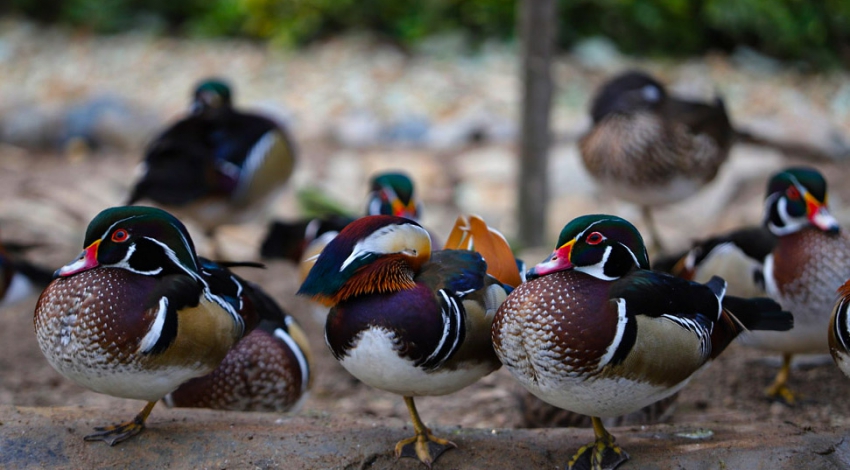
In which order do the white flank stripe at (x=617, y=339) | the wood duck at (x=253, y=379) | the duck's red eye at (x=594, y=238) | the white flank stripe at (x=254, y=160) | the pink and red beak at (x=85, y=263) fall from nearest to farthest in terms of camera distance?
the white flank stripe at (x=617, y=339), the duck's red eye at (x=594, y=238), the pink and red beak at (x=85, y=263), the wood duck at (x=253, y=379), the white flank stripe at (x=254, y=160)

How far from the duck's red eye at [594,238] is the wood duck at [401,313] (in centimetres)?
42

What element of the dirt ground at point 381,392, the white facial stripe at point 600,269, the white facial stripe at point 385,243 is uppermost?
the white facial stripe at point 385,243

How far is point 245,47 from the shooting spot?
988cm

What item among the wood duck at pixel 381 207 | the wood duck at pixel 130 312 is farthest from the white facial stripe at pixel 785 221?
the wood duck at pixel 130 312

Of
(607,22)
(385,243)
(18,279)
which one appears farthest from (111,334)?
(607,22)

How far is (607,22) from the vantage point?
9266 millimetres

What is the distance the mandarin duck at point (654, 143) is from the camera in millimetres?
5047

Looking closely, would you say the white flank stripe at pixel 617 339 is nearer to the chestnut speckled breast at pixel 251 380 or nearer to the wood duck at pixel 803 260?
the wood duck at pixel 803 260

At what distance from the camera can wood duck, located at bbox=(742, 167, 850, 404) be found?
11.2ft

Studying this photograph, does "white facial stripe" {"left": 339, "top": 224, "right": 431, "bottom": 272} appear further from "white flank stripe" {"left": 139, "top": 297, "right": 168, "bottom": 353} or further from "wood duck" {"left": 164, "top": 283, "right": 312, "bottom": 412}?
"wood duck" {"left": 164, "top": 283, "right": 312, "bottom": 412}

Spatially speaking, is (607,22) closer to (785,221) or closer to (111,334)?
(785,221)

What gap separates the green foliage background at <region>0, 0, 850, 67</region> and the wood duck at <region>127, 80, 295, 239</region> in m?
3.80

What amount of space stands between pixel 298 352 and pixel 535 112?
115 inches

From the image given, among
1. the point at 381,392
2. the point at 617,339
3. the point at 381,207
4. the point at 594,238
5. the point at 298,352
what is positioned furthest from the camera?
the point at 381,207
